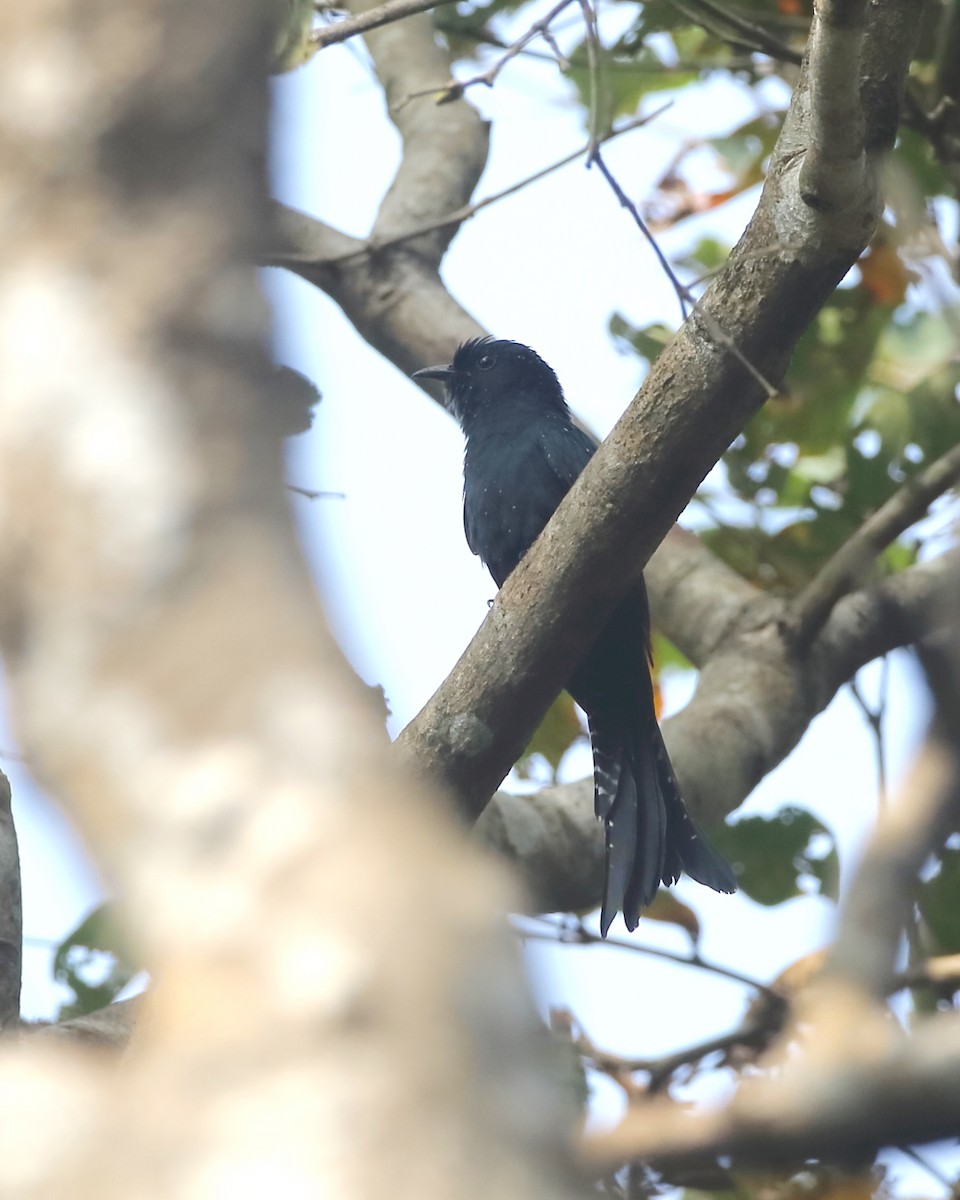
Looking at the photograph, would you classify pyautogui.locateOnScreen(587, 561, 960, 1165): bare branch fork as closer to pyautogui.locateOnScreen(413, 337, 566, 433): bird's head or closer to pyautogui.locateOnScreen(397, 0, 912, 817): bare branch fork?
pyautogui.locateOnScreen(397, 0, 912, 817): bare branch fork

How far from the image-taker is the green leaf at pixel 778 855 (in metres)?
4.10

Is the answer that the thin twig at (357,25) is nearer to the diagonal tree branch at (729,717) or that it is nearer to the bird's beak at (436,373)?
the diagonal tree branch at (729,717)

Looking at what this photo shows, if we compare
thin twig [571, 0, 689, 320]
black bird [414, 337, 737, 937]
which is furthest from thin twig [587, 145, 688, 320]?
black bird [414, 337, 737, 937]

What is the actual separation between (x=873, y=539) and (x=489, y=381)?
1792 mm

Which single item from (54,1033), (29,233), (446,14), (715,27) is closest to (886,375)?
(715,27)

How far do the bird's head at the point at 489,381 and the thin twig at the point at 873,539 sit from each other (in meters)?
1.40

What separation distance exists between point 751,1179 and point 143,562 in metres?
2.71

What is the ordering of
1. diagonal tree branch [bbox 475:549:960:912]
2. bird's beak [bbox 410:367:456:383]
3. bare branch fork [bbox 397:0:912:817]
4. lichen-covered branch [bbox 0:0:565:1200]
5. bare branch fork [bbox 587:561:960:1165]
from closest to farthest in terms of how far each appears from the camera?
lichen-covered branch [bbox 0:0:565:1200]
bare branch fork [bbox 587:561:960:1165]
bare branch fork [bbox 397:0:912:817]
diagonal tree branch [bbox 475:549:960:912]
bird's beak [bbox 410:367:456:383]

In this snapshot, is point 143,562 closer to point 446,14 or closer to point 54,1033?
point 54,1033

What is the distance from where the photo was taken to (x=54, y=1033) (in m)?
3.08

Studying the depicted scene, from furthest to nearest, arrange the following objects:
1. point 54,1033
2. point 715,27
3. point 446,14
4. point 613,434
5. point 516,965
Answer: point 446,14 → point 715,27 → point 54,1033 → point 613,434 → point 516,965

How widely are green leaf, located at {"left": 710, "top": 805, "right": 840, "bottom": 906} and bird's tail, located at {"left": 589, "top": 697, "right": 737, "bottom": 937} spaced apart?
15 cm

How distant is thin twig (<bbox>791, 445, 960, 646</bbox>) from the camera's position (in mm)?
4023

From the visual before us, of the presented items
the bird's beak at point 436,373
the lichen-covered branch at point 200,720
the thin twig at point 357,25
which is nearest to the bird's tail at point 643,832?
the bird's beak at point 436,373
